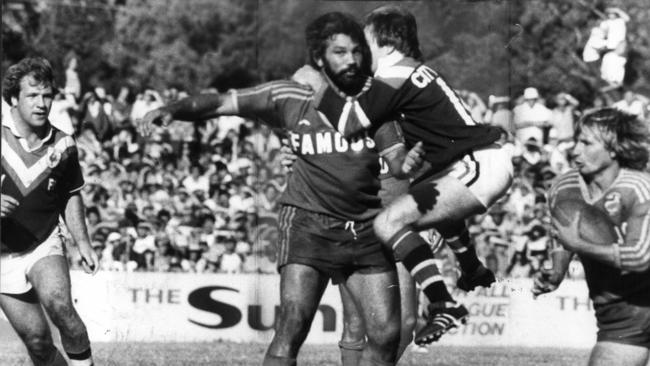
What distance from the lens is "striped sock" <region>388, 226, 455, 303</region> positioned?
8445 millimetres

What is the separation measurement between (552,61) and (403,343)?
12403mm

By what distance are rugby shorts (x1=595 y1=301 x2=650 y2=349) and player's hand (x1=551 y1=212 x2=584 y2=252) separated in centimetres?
42

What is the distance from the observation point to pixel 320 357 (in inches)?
617

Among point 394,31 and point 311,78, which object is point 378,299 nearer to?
point 311,78

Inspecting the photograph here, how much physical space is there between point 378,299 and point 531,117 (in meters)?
10.4

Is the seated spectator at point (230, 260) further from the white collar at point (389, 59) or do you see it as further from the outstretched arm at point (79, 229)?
the white collar at point (389, 59)

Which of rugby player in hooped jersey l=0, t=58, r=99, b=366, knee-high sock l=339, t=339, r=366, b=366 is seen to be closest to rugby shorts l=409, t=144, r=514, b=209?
knee-high sock l=339, t=339, r=366, b=366

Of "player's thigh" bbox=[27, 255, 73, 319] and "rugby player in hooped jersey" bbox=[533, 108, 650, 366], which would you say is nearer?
"rugby player in hooped jersey" bbox=[533, 108, 650, 366]

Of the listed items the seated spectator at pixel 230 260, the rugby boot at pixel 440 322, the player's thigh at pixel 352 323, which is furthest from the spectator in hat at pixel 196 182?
the rugby boot at pixel 440 322

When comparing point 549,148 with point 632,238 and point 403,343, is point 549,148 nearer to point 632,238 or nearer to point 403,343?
point 403,343

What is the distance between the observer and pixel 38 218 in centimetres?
957

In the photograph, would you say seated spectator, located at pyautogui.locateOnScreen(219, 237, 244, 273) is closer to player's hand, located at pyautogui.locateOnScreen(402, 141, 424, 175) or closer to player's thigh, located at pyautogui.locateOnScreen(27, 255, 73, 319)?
player's thigh, located at pyautogui.locateOnScreen(27, 255, 73, 319)

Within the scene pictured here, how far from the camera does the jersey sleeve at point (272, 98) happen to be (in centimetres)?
865

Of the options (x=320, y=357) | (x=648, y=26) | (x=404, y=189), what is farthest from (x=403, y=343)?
(x=648, y=26)
